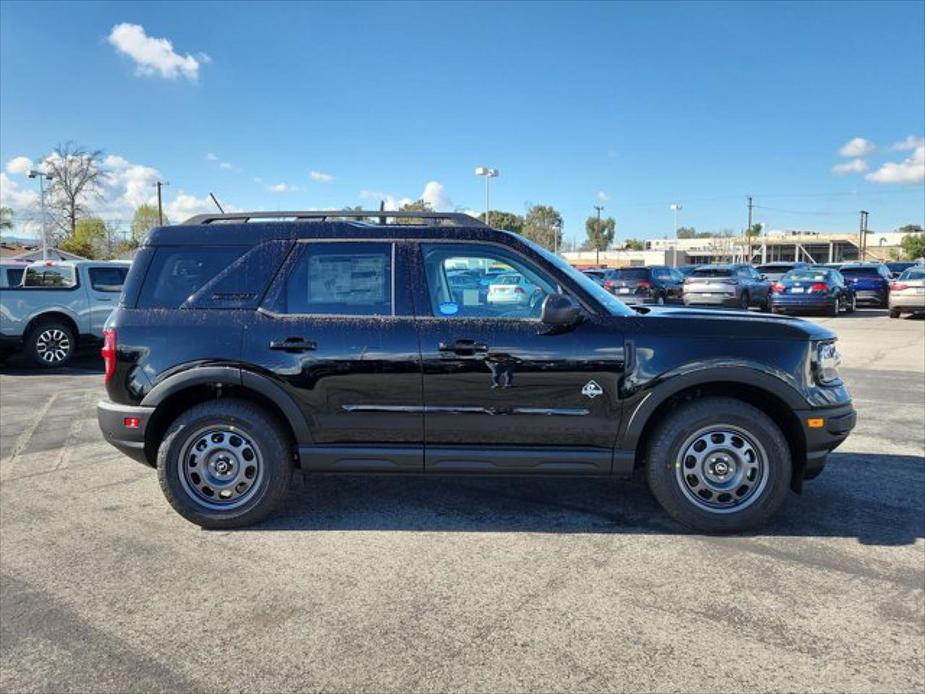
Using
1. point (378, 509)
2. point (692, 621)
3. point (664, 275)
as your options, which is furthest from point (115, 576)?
point (664, 275)

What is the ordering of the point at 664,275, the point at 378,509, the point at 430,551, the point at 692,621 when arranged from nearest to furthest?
the point at 692,621 → the point at 430,551 → the point at 378,509 → the point at 664,275

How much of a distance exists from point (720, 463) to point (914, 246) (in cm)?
10311

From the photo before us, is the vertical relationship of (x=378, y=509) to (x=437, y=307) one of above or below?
below

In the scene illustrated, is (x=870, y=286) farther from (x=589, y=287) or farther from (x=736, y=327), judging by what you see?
(x=589, y=287)

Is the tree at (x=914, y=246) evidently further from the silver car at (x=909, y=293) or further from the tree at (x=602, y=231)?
the silver car at (x=909, y=293)

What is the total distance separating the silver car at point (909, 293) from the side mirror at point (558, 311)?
19.5 metres

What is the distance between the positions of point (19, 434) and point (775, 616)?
695cm

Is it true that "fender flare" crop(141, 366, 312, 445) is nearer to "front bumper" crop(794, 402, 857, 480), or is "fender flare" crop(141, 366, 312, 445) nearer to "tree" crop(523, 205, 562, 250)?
"front bumper" crop(794, 402, 857, 480)

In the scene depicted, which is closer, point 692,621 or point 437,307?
point 692,621

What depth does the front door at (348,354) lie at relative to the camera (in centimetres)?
416

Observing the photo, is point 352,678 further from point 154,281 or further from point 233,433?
point 154,281

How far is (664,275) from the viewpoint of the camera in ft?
79.7

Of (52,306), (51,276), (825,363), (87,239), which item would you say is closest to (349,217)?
(825,363)

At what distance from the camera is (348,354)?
13.6ft
